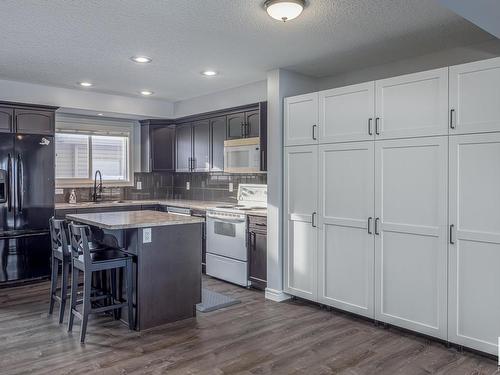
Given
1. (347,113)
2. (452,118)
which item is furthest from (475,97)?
(347,113)

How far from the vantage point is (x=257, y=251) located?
15.1ft

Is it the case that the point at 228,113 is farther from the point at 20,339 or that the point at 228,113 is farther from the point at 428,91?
the point at 20,339

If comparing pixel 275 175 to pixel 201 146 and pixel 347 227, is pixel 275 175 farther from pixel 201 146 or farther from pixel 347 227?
pixel 201 146

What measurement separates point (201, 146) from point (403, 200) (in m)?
3.27

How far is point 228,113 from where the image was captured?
208 inches

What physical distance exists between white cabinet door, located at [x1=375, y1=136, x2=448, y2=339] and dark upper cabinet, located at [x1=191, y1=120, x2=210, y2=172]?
2810 mm

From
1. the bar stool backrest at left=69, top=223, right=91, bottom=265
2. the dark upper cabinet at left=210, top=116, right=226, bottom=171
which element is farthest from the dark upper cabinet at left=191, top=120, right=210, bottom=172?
the bar stool backrest at left=69, top=223, right=91, bottom=265

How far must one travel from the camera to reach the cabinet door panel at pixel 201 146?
5742 mm

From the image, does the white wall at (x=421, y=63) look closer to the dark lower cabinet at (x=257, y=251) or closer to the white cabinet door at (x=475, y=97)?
the white cabinet door at (x=475, y=97)

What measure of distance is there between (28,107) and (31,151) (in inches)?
20.6

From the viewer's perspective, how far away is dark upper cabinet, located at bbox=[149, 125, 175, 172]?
6.45 meters

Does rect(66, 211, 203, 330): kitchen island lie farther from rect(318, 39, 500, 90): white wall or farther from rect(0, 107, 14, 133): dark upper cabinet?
rect(318, 39, 500, 90): white wall

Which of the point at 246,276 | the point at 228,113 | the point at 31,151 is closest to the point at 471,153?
the point at 246,276

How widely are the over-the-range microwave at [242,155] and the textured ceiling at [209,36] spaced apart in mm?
769
